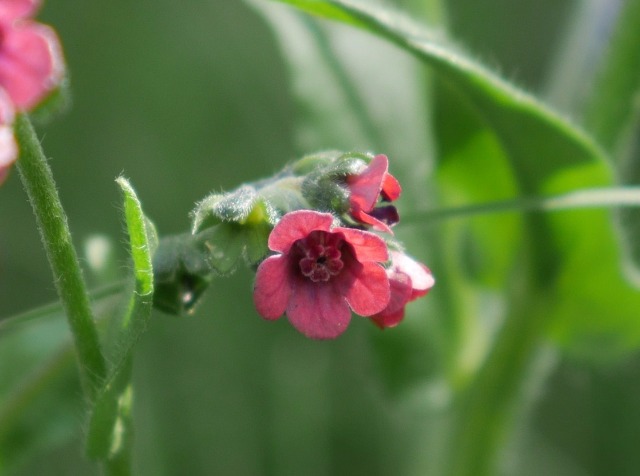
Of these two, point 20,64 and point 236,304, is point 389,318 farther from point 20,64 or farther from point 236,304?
point 236,304

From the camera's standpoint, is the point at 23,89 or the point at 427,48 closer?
the point at 23,89

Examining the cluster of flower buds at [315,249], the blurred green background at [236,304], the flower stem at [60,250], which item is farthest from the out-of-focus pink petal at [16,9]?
the blurred green background at [236,304]

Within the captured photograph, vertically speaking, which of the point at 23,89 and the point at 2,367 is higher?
the point at 2,367

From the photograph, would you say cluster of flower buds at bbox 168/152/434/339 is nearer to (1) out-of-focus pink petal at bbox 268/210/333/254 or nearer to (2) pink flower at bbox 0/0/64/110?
(1) out-of-focus pink petal at bbox 268/210/333/254

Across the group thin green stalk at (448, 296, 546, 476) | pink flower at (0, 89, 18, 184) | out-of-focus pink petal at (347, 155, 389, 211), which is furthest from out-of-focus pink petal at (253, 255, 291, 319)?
thin green stalk at (448, 296, 546, 476)

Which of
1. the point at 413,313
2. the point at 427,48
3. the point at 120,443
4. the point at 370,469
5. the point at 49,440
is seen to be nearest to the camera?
the point at 120,443

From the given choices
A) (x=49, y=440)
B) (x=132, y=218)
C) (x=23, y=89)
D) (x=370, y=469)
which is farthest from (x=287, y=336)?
(x=23, y=89)

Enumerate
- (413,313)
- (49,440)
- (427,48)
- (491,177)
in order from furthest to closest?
(413,313) → (491,177) → (49,440) → (427,48)

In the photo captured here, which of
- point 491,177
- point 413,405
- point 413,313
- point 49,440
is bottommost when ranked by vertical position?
point 49,440

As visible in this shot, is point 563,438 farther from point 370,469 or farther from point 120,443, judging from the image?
point 120,443
